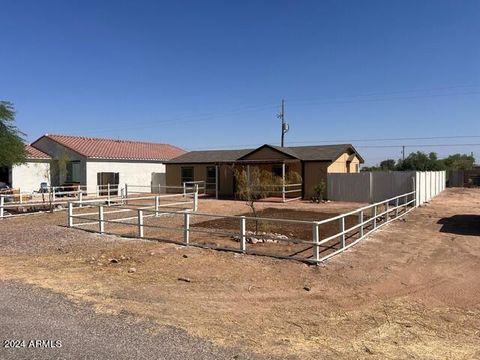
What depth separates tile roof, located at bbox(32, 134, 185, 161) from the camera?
3522 cm

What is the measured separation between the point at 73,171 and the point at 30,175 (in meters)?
3.13

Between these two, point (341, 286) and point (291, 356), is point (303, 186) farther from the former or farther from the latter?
point (291, 356)

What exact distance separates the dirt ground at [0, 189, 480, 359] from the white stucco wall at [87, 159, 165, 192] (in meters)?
22.3

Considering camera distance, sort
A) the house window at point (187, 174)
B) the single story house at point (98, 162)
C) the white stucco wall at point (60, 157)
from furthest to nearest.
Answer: the house window at point (187, 174)
the single story house at point (98, 162)
the white stucco wall at point (60, 157)

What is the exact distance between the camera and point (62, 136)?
37344 mm

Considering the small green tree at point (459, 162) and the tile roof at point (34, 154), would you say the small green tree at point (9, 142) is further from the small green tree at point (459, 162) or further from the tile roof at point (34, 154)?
the small green tree at point (459, 162)

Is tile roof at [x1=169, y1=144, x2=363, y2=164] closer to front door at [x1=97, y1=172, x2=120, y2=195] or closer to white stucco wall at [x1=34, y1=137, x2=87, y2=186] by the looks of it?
front door at [x1=97, y1=172, x2=120, y2=195]

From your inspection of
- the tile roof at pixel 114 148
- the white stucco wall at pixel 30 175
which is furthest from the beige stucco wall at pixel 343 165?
the white stucco wall at pixel 30 175

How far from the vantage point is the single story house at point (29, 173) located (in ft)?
104

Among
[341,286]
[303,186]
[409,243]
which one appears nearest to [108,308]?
[341,286]

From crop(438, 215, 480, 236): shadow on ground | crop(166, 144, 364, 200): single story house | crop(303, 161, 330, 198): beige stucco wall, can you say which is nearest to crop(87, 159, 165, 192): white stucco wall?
crop(166, 144, 364, 200): single story house

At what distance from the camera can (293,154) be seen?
100 feet

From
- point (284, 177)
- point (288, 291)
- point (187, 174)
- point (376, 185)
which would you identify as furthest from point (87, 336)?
point (187, 174)

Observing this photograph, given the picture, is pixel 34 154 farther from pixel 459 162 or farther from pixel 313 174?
pixel 459 162
